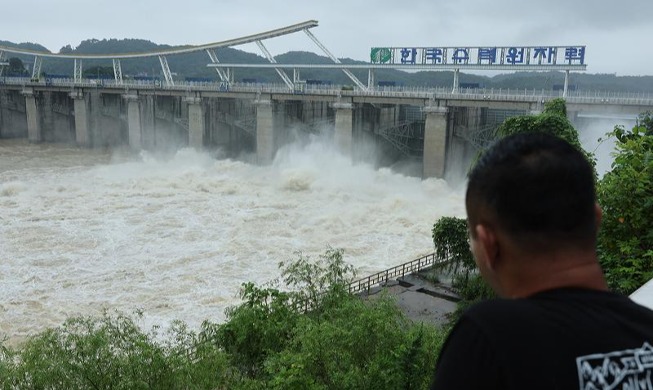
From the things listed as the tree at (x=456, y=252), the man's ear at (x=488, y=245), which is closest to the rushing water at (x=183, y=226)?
the tree at (x=456, y=252)

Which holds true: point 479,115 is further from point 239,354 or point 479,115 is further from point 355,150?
point 239,354

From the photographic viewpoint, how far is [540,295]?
151 centimetres

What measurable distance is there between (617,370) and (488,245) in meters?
0.43

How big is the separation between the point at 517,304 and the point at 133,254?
2338cm

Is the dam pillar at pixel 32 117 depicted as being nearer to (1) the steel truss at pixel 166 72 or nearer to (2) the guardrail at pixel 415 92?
(2) the guardrail at pixel 415 92

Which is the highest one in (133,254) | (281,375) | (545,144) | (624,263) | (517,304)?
(545,144)

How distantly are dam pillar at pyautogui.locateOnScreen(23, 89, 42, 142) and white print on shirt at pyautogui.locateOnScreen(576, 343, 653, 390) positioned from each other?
59.3 m

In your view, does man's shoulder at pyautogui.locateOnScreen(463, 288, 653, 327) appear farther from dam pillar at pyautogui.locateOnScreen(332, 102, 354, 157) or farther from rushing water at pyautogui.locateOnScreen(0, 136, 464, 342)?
dam pillar at pyautogui.locateOnScreen(332, 102, 354, 157)

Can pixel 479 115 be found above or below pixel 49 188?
above

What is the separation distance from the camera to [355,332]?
8812 mm

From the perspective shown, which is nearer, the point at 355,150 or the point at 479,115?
the point at 479,115

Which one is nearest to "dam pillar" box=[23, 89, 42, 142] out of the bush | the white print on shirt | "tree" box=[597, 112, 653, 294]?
the bush

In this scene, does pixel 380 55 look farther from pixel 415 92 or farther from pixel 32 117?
pixel 32 117


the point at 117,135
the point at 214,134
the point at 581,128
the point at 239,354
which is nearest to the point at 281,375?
the point at 239,354
